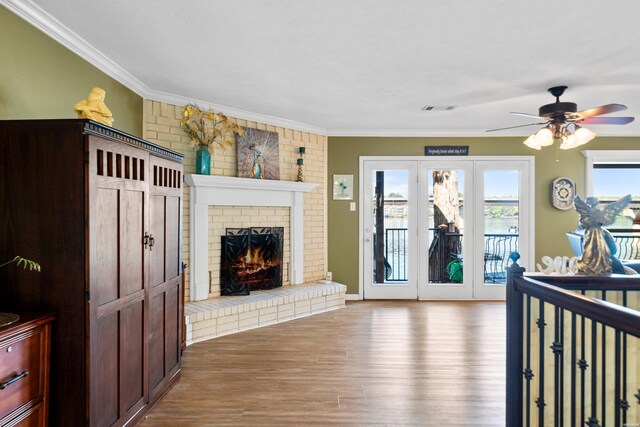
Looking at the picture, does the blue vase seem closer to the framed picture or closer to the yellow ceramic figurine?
the yellow ceramic figurine

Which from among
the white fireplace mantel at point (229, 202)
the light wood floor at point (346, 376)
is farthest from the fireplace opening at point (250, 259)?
the light wood floor at point (346, 376)

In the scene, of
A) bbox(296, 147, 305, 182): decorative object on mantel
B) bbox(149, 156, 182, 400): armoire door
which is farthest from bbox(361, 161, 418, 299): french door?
bbox(149, 156, 182, 400): armoire door

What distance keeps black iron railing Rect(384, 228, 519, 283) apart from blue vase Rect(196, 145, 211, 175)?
290cm

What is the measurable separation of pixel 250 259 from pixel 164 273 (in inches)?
81.0

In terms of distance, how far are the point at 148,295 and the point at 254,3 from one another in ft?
6.42

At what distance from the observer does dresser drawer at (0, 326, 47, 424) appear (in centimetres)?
159

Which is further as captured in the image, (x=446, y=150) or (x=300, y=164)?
(x=446, y=150)

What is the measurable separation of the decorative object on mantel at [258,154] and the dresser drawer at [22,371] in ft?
10.2

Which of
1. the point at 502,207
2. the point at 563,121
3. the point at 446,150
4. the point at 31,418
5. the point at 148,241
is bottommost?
the point at 31,418

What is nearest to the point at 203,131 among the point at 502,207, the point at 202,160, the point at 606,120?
the point at 202,160

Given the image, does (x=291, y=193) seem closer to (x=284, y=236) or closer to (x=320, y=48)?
(x=284, y=236)

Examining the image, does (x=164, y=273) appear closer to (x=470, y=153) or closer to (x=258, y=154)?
(x=258, y=154)

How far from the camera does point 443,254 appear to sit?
19.1ft

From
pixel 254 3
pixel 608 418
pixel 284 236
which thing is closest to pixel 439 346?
pixel 608 418
